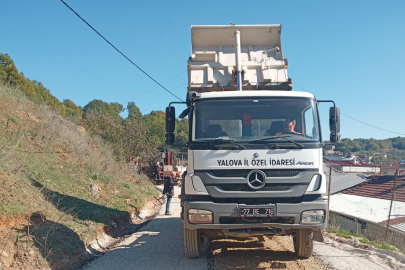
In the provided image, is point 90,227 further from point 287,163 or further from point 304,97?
point 304,97

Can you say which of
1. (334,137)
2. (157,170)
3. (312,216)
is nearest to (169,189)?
(334,137)

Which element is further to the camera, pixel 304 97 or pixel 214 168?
pixel 304 97

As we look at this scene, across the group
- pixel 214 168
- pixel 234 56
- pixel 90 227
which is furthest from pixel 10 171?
pixel 234 56

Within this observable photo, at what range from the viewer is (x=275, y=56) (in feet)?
26.7

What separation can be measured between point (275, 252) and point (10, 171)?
5.95m

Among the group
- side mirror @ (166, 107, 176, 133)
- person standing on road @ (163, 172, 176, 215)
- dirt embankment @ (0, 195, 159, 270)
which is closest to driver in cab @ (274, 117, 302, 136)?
side mirror @ (166, 107, 176, 133)

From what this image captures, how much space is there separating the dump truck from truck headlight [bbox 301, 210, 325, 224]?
0.6 inches

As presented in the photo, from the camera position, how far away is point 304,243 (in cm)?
592

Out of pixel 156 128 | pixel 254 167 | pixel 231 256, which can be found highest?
pixel 156 128

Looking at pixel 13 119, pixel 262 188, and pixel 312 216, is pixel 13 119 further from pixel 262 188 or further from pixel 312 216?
pixel 312 216

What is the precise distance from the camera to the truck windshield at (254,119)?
5.59 m

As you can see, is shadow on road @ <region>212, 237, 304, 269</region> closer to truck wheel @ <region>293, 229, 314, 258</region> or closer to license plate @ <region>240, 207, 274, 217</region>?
truck wheel @ <region>293, 229, 314, 258</region>

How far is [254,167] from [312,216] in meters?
1.15

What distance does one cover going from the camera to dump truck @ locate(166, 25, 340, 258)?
5234mm
